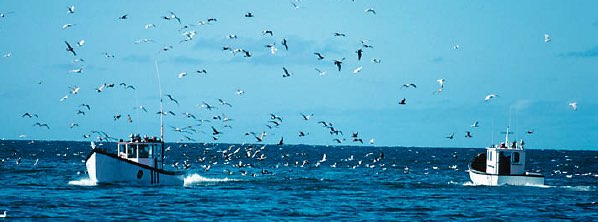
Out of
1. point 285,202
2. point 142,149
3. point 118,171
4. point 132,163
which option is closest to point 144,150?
point 142,149

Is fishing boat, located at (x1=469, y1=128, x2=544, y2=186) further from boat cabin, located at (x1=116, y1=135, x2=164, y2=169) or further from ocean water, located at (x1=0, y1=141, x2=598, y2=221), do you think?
boat cabin, located at (x1=116, y1=135, x2=164, y2=169)

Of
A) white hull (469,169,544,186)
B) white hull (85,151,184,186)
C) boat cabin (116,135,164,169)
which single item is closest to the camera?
white hull (85,151,184,186)

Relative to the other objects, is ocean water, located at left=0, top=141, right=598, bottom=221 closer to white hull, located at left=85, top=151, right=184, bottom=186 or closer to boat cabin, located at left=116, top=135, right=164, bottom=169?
white hull, located at left=85, top=151, right=184, bottom=186

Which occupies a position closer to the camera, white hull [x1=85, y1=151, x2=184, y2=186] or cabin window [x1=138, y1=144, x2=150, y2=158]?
white hull [x1=85, y1=151, x2=184, y2=186]

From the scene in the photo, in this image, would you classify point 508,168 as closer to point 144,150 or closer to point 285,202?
point 285,202

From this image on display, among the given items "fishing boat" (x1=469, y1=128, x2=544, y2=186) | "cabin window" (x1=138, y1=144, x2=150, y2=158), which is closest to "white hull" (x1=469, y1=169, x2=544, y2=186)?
"fishing boat" (x1=469, y1=128, x2=544, y2=186)

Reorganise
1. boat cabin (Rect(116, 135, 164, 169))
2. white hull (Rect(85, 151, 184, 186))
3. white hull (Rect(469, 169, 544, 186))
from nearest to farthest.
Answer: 1. white hull (Rect(85, 151, 184, 186))
2. boat cabin (Rect(116, 135, 164, 169))
3. white hull (Rect(469, 169, 544, 186))

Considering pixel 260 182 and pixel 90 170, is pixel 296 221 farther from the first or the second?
pixel 260 182

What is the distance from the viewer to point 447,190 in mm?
63281

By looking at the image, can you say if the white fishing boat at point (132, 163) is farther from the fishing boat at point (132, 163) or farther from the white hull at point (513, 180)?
the white hull at point (513, 180)

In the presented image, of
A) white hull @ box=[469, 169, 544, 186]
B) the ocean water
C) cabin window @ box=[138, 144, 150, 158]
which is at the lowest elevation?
the ocean water

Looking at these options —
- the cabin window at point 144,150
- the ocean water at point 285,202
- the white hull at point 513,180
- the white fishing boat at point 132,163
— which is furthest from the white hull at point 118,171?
the white hull at point 513,180

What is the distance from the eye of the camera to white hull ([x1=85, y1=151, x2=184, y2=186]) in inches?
2130

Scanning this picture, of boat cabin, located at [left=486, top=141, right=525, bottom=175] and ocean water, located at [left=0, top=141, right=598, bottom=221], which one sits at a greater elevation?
boat cabin, located at [left=486, top=141, right=525, bottom=175]
